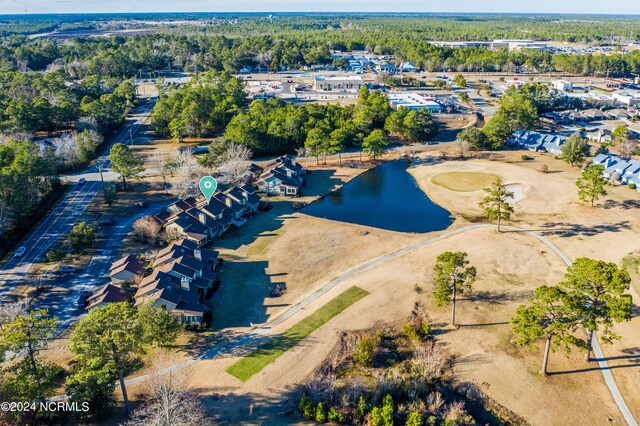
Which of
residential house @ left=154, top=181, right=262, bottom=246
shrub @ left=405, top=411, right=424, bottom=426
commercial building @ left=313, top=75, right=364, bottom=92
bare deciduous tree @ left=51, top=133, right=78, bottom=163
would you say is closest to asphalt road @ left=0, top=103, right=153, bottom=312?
bare deciduous tree @ left=51, top=133, right=78, bottom=163

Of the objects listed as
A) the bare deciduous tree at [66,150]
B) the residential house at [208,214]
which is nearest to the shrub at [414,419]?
the residential house at [208,214]

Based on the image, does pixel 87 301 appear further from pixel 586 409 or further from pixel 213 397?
pixel 586 409

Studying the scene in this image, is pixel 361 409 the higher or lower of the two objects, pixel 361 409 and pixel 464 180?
the lower

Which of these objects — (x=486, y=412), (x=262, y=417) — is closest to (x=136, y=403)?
(x=262, y=417)

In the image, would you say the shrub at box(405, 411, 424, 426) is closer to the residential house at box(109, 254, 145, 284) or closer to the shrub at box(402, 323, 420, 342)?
the shrub at box(402, 323, 420, 342)

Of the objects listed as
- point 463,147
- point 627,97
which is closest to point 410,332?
point 463,147

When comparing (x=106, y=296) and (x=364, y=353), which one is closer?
(x=364, y=353)

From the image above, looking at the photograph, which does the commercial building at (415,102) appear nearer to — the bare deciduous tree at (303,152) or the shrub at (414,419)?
the bare deciduous tree at (303,152)

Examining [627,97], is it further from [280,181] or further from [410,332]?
[410,332]
